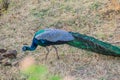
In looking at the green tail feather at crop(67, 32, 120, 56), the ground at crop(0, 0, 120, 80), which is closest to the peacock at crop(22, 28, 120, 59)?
the green tail feather at crop(67, 32, 120, 56)

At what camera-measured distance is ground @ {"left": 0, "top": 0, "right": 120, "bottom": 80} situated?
15.4 ft

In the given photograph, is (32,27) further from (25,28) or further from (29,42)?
(29,42)

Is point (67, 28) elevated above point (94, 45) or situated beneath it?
situated beneath

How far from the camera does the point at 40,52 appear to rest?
5.28m

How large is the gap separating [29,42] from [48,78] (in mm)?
1263

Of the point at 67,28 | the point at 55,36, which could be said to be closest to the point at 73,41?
the point at 55,36

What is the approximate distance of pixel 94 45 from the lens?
15.7 feet

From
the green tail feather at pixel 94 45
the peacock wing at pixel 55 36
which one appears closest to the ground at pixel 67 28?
the green tail feather at pixel 94 45

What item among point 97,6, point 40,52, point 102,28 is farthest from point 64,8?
point 40,52

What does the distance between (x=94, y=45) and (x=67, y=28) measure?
1.26 m

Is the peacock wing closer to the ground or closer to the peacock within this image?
the peacock

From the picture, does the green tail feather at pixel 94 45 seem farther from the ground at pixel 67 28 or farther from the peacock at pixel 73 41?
the ground at pixel 67 28

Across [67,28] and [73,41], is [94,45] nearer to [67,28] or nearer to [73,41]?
[73,41]

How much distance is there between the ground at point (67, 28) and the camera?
4707mm
